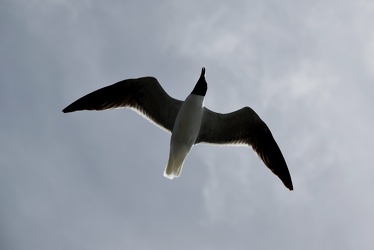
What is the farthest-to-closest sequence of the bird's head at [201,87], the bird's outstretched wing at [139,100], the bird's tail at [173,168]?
1. the bird's outstretched wing at [139,100]
2. the bird's head at [201,87]
3. the bird's tail at [173,168]

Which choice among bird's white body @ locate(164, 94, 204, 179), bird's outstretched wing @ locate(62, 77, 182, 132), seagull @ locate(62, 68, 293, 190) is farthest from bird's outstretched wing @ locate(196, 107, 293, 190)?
bird's outstretched wing @ locate(62, 77, 182, 132)

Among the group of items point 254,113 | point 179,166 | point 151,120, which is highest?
point 254,113

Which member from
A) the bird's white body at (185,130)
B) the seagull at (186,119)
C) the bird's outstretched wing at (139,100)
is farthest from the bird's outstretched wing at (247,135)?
the bird's outstretched wing at (139,100)

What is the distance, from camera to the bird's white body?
12.4m

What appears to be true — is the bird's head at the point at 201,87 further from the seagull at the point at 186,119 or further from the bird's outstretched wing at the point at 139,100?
the bird's outstretched wing at the point at 139,100

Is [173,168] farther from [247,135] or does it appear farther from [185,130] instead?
[247,135]

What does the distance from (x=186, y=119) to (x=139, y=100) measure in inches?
52.4

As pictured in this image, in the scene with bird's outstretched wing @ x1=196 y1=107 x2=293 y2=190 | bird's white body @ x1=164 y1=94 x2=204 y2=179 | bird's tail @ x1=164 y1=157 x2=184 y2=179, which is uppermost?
bird's outstretched wing @ x1=196 y1=107 x2=293 y2=190

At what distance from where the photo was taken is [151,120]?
13.2 m

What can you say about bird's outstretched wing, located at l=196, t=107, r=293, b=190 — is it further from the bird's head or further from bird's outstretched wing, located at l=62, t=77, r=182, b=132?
bird's outstretched wing, located at l=62, t=77, r=182, b=132

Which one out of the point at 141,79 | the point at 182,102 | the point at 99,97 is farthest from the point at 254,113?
the point at 99,97

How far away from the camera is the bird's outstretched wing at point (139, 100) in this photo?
12875mm

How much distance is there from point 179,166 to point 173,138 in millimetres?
635

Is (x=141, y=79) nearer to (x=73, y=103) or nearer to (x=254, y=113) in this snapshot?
(x=73, y=103)
